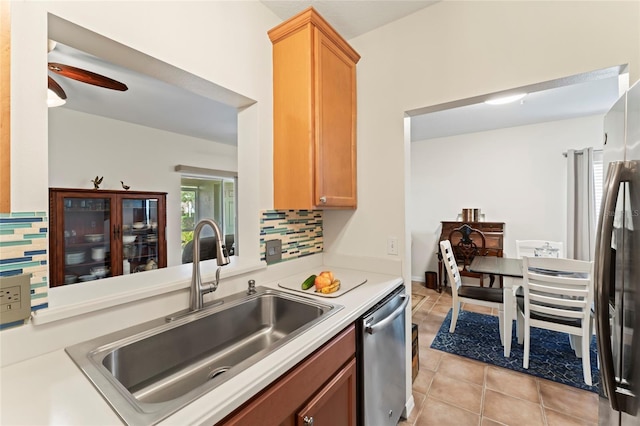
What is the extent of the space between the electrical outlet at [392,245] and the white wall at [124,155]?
343 cm

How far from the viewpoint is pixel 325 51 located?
151 cm

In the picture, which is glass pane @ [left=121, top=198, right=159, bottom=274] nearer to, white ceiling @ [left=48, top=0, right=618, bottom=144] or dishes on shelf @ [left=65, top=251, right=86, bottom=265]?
dishes on shelf @ [left=65, top=251, right=86, bottom=265]

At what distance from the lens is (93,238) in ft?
9.74

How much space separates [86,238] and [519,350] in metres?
4.48

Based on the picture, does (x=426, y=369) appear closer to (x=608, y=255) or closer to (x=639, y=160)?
(x=608, y=255)

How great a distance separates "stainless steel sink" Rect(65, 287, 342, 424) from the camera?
0.67 m

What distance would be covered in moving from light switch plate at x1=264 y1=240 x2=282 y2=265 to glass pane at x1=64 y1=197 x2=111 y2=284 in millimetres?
2554

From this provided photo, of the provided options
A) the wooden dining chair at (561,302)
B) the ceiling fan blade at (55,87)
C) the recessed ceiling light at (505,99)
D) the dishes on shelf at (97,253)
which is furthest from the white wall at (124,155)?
the wooden dining chair at (561,302)

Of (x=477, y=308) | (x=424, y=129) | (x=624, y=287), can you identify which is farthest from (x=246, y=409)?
(x=424, y=129)

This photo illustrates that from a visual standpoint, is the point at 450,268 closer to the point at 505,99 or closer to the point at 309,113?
the point at 505,99

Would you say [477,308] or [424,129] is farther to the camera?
[424,129]

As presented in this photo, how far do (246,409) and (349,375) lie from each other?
55 centimetres

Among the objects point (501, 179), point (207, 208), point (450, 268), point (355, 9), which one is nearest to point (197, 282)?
point (355, 9)

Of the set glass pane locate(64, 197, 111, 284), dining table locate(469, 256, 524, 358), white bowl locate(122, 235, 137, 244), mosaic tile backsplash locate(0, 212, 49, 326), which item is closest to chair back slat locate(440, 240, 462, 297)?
dining table locate(469, 256, 524, 358)
